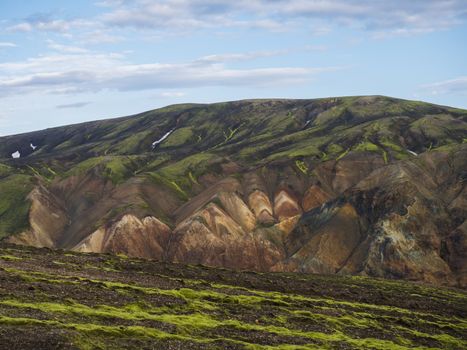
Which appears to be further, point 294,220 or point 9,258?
point 294,220

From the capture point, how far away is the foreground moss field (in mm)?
51500

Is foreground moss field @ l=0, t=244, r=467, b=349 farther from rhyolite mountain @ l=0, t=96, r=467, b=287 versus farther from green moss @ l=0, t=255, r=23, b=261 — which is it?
rhyolite mountain @ l=0, t=96, r=467, b=287

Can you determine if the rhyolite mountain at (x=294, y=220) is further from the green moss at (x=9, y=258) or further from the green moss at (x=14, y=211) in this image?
the green moss at (x=9, y=258)

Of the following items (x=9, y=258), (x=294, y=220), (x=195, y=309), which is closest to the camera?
(x=195, y=309)

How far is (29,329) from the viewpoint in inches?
1889

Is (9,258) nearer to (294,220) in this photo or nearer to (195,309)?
(195,309)

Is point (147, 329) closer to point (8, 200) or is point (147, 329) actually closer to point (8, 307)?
point (8, 307)

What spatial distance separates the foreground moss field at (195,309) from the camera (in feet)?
169

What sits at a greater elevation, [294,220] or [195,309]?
[195,309]

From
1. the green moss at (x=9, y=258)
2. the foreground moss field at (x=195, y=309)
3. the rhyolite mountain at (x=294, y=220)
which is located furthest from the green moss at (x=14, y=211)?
the green moss at (x=9, y=258)

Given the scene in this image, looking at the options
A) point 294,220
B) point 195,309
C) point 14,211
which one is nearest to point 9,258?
point 195,309

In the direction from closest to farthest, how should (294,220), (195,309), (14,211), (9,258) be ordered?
(195,309) → (9,258) → (294,220) → (14,211)

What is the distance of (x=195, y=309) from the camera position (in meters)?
68.2

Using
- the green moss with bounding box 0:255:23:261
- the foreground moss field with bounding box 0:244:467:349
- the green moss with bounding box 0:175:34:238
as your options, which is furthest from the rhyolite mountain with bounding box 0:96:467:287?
the green moss with bounding box 0:255:23:261
